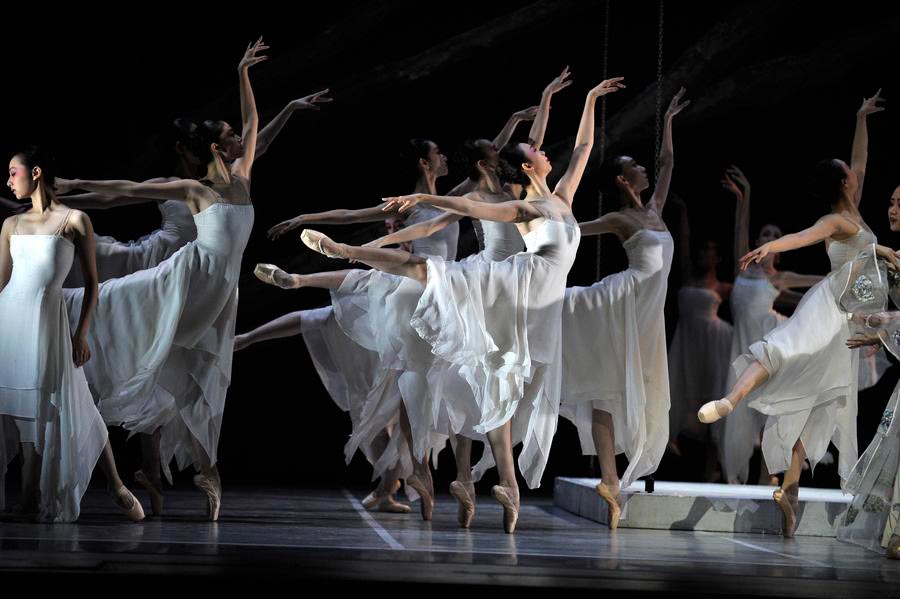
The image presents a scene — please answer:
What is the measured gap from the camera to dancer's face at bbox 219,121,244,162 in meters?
4.76

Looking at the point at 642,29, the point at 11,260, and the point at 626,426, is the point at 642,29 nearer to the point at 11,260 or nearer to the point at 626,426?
the point at 626,426

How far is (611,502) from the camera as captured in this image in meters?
4.82

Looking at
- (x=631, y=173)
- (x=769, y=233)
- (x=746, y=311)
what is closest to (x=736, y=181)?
(x=769, y=233)

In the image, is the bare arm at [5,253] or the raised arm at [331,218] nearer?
the bare arm at [5,253]

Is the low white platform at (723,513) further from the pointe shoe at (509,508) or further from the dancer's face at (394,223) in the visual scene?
the dancer's face at (394,223)

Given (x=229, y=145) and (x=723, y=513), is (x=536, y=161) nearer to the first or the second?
(x=229, y=145)

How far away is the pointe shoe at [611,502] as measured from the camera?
15.8 ft

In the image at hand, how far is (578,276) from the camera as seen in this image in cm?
749

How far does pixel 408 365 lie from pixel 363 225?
107 inches

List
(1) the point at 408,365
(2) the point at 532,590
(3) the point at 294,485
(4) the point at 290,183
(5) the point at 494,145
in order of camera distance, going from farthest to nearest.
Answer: (4) the point at 290,183, (3) the point at 294,485, (5) the point at 494,145, (1) the point at 408,365, (2) the point at 532,590

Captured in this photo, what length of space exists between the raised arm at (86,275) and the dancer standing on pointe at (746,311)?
393cm

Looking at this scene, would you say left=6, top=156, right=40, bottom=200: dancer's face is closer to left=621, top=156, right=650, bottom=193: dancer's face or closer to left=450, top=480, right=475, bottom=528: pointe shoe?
left=450, top=480, right=475, bottom=528: pointe shoe

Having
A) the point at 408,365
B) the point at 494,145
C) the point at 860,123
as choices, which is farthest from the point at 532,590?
the point at 860,123

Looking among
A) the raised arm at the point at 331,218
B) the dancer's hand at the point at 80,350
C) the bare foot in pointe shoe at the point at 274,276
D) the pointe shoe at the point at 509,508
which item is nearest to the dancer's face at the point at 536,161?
the raised arm at the point at 331,218
